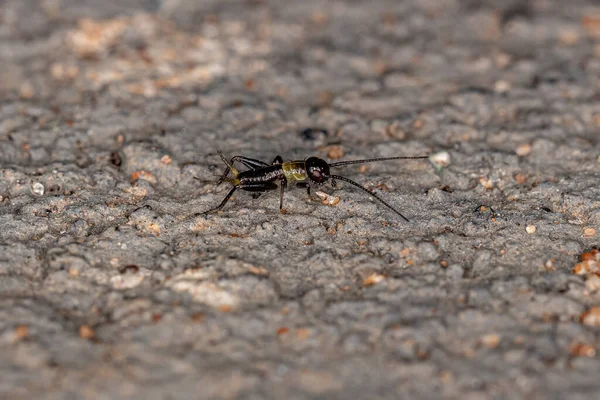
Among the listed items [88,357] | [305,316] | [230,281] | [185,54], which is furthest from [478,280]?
[185,54]

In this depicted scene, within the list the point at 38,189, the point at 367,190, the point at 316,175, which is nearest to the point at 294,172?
the point at 316,175

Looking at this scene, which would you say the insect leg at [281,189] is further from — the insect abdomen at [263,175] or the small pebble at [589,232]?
the small pebble at [589,232]

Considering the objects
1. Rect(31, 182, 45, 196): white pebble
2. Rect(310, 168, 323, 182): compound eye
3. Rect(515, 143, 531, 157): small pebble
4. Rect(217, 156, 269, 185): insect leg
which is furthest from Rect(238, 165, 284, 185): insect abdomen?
Rect(515, 143, 531, 157): small pebble

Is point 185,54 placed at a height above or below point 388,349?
above

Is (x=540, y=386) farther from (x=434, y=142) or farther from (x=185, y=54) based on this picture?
(x=185, y=54)

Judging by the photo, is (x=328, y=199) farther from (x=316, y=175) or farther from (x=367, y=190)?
(x=367, y=190)

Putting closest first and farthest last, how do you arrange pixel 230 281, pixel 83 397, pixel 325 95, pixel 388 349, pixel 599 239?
pixel 83 397 → pixel 388 349 → pixel 230 281 → pixel 599 239 → pixel 325 95

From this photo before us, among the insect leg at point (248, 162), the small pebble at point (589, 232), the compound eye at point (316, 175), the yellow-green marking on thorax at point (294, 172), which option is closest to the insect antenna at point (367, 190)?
the compound eye at point (316, 175)
